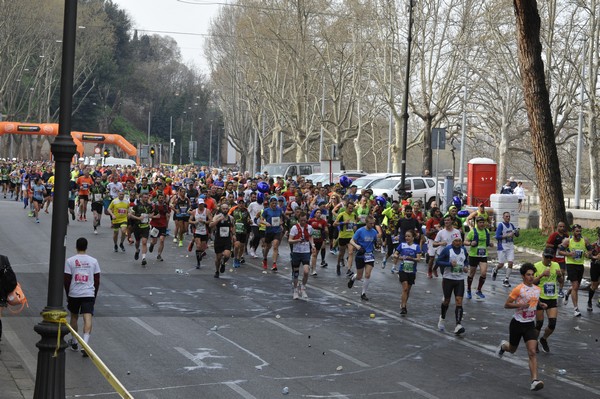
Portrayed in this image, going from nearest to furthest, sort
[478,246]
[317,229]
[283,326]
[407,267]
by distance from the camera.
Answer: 1. [283,326]
2. [407,267]
3. [478,246]
4. [317,229]

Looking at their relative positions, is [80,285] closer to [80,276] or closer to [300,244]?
[80,276]

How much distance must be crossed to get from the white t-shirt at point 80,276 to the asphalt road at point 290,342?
852 millimetres

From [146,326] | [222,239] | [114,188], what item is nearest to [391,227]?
[222,239]

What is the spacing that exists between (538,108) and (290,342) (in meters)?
15.0

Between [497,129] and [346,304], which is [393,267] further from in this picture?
[497,129]

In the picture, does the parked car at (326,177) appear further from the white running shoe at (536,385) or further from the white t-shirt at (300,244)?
the white running shoe at (536,385)

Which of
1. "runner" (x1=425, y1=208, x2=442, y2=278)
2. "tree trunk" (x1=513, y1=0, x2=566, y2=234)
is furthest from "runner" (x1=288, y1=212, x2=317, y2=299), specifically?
"tree trunk" (x1=513, y1=0, x2=566, y2=234)

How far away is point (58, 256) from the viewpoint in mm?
8039

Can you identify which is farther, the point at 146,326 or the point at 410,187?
the point at 410,187

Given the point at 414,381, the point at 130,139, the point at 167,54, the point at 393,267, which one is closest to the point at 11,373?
the point at 414,381

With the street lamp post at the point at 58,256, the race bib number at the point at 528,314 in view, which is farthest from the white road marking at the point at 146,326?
the street lamp post at the point at 58,256

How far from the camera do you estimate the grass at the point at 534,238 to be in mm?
28667

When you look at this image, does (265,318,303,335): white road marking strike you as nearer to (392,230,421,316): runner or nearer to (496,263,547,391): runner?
(392,230,421,316): runner

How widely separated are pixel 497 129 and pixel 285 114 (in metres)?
14.4
